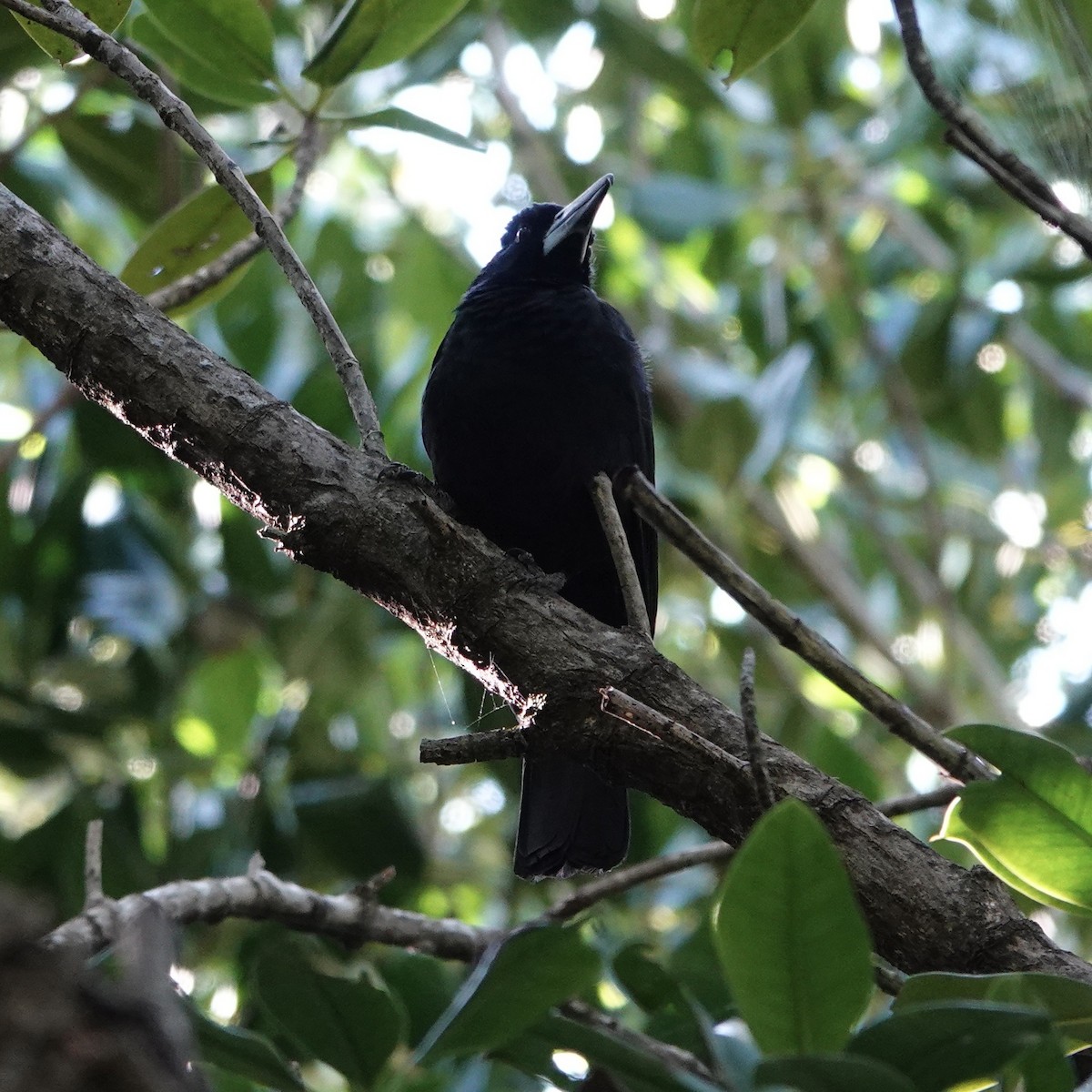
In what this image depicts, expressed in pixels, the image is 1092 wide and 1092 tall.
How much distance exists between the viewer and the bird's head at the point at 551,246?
10.1ft

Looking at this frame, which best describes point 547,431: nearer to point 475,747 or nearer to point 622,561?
point 622,561

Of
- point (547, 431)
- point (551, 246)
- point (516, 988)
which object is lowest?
point (516, 988)

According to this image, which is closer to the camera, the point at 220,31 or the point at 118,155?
the point at 220,31

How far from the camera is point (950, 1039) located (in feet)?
3.25

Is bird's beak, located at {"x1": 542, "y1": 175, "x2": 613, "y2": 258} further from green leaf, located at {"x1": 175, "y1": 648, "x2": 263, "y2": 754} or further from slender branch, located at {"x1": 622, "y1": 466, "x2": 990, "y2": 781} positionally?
slender branch, located at {"x1": 622, "y1": 466, "x2": 990, "y2": 781}

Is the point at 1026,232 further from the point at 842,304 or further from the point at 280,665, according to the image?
the point at 280,665

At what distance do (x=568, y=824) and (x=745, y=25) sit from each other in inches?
52.9

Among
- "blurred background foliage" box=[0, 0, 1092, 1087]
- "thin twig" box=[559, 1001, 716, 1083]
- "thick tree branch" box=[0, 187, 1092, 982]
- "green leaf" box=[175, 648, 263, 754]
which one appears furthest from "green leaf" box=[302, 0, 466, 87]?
"green leaf" box=[175, 648, 263, 754]

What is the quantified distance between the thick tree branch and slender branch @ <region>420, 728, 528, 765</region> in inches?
0.8

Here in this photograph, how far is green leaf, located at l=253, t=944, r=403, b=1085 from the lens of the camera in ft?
4.94

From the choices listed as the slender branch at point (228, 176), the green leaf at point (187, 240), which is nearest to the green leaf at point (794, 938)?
the slender branch at point (228, 176)

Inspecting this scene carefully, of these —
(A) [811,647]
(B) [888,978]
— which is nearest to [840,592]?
(A) [811,647]

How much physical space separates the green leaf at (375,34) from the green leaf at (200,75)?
0.16 meters

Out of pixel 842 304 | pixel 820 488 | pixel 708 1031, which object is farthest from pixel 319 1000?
pixel 820 488
